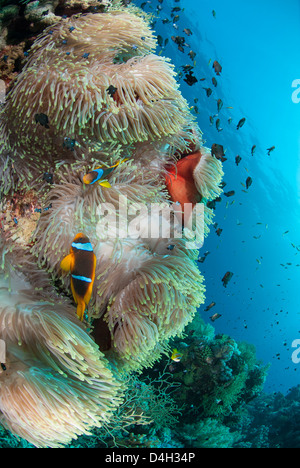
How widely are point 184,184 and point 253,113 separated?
29.4m

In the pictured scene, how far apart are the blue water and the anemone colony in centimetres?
845

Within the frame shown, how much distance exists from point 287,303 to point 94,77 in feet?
181

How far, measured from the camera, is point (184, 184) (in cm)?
301

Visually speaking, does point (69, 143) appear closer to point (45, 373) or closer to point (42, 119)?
point (42, 119)

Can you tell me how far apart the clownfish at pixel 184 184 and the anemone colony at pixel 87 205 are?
463 mm

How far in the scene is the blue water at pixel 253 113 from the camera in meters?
22.0

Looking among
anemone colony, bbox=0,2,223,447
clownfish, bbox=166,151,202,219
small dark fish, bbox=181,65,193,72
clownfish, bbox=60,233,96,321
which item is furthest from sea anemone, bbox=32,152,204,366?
small dark fish, bbox=181,65,193,72

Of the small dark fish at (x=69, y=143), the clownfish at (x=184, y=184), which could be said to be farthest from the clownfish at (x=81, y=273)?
the clownfish at (x=184, y=184)

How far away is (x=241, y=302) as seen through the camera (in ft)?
176

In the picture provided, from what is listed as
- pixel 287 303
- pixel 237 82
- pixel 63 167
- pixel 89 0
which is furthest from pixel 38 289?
pixel 287 303

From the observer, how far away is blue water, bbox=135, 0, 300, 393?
22.0 m

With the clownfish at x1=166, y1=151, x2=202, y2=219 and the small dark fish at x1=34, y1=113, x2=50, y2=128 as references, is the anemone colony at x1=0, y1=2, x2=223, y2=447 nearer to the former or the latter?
the small dark fish at x1=34, y1=113, x2=50, y2=128

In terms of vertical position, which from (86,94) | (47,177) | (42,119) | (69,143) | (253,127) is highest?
(86,94)

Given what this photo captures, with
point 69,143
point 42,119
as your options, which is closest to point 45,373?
point 69,143
